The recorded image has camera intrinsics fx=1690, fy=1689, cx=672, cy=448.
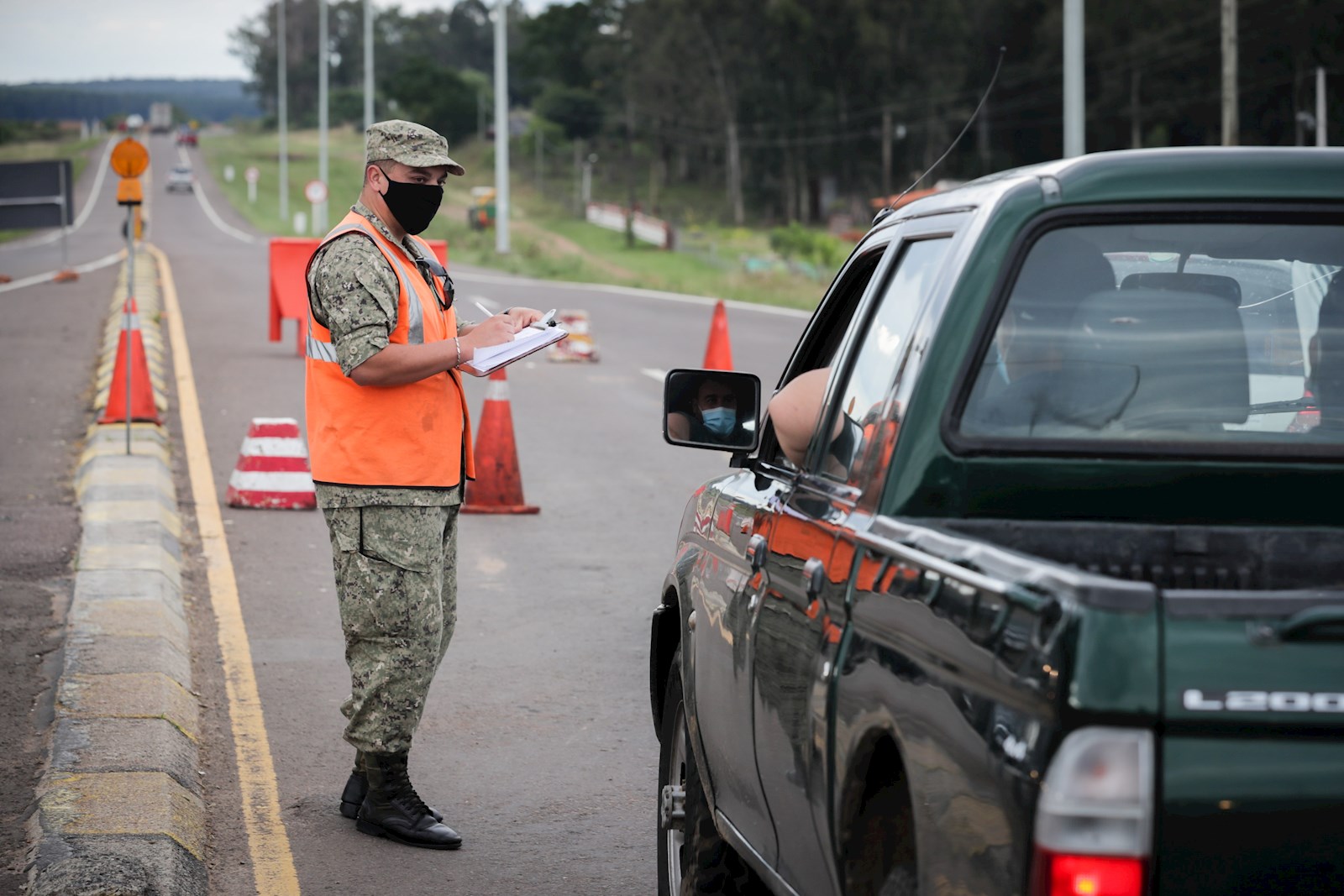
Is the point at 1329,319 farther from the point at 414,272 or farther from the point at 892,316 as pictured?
the point at 414,272

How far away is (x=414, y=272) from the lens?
17.1 ft

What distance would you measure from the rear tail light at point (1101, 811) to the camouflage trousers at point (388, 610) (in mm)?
3415

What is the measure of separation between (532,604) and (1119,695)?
6.83m

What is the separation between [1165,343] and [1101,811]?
1.29 m

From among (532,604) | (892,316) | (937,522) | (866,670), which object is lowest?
(532,604)

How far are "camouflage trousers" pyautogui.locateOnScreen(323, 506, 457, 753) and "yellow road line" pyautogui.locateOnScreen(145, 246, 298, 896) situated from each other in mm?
423

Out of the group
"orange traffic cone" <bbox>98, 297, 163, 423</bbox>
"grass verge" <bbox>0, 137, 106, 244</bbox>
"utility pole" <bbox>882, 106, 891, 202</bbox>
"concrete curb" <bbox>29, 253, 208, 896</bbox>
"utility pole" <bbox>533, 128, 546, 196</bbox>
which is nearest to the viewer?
"concrete curb" <bbox>29, 253, 208, 896</bbox>

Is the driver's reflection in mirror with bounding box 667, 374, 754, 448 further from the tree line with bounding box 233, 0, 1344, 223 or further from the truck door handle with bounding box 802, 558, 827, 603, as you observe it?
the tree line with bounding box 233, 0, 1344, 223

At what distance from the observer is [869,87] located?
101 m

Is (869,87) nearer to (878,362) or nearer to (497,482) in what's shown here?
(497,482)

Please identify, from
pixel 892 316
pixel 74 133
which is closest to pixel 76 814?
pixel 892 316

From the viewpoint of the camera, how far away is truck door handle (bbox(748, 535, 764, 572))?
135 inches

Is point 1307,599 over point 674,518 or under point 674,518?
over

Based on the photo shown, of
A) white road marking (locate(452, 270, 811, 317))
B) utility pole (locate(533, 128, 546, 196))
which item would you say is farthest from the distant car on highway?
white road marking (locate(452, 270, 811, 317))
